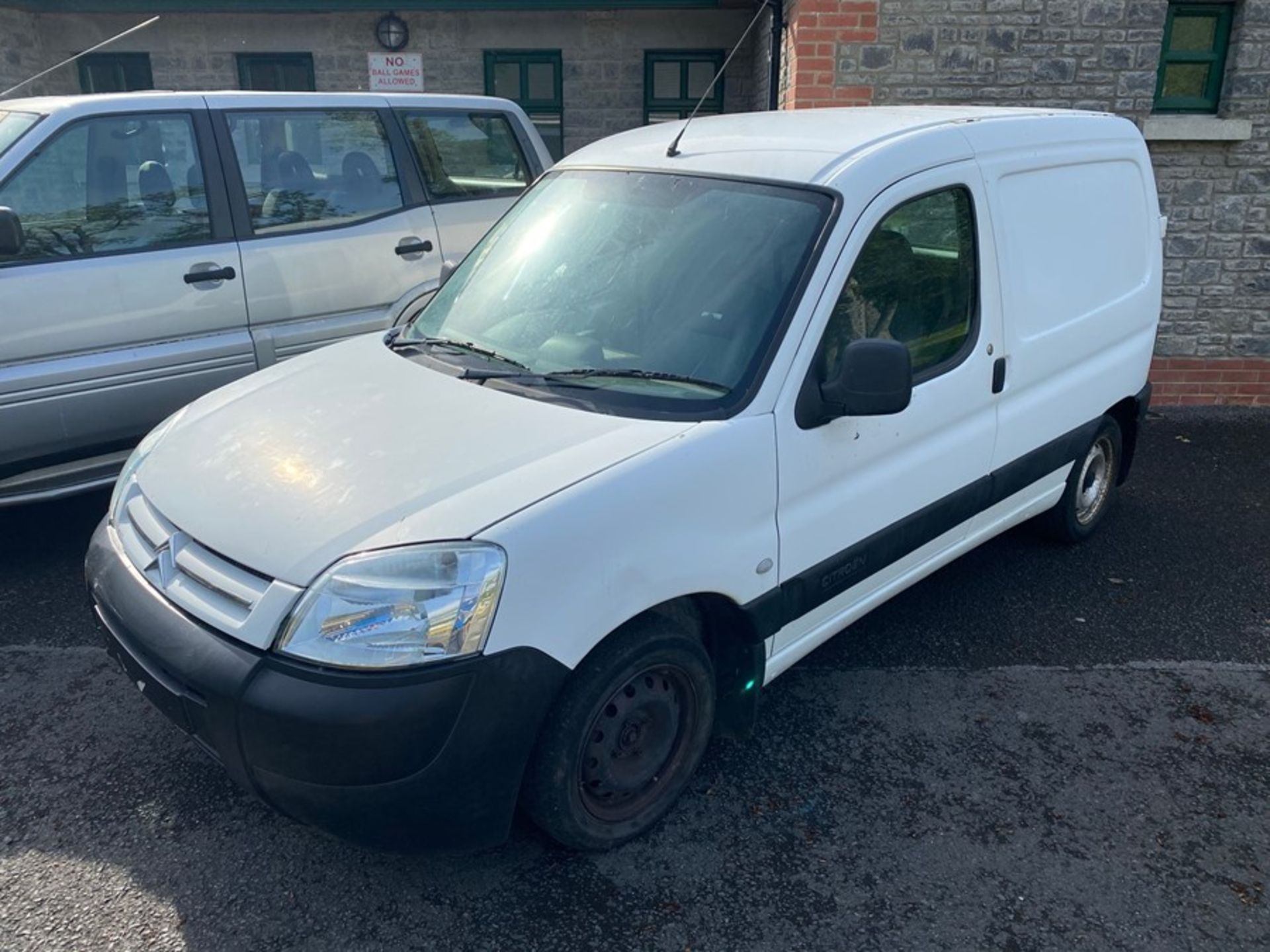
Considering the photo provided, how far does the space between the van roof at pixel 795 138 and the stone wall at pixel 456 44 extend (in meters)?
6.40

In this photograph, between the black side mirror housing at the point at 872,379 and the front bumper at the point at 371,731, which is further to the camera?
the black side mirror housing at the point at 872,379

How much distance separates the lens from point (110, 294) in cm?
468

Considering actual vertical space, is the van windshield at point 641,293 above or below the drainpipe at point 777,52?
below

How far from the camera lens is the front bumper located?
7.71 ft

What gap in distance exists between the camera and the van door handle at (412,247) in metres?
5.68

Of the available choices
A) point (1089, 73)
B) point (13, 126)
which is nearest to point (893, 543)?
point (13, 126)

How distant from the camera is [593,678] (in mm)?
2617

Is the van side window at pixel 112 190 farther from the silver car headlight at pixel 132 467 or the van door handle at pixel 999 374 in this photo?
the van door handle at pixel 999 374

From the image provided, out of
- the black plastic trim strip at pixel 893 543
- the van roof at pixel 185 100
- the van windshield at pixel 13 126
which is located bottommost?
the black plastic trim strip at pixel 893 543

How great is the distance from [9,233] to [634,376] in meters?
2.91

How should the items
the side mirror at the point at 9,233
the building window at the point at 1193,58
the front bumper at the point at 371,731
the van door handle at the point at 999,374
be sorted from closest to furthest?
1. the front bumper at the point at 371,731
2. the van door handle at the point at 999,374
3. the side mirror at the point at 9,233
4. the building window at the point at 1193,58

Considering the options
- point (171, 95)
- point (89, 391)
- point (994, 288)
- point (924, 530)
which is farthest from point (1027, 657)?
point (171, 95)

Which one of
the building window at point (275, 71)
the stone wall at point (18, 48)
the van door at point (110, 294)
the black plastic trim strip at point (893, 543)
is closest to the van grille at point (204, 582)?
the black plastic trim strip at point (893, 543)

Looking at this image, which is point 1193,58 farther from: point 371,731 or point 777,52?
point 371,731
